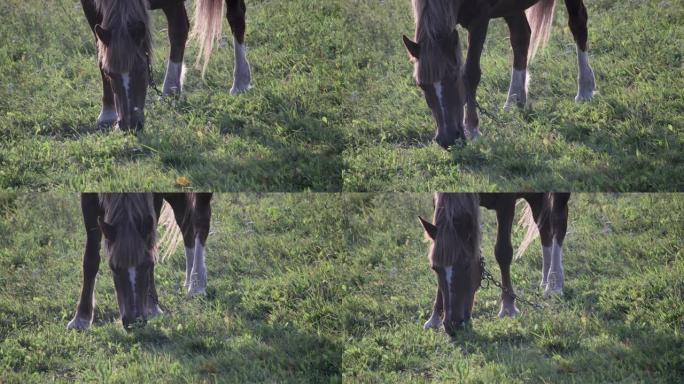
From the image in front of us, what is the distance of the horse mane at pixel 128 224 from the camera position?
14.6ft

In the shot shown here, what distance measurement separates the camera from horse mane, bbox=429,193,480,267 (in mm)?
4480

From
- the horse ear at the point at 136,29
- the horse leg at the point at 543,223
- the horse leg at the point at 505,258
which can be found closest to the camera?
the horse ear at the point at 136,29

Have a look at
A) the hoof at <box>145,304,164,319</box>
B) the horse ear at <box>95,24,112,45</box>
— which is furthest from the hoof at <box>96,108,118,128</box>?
the hoof at <box>145,304,164,319</box>

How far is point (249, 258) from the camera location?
464cm

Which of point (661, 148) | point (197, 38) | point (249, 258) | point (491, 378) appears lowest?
point (491, 378)

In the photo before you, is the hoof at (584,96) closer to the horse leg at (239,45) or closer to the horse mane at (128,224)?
the horse leg at (239,45)

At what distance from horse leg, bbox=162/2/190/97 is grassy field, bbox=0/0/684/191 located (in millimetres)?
46

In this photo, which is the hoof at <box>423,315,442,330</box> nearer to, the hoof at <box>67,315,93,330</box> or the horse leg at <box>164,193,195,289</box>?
the horse leg at <box>164,193,195,289</box>

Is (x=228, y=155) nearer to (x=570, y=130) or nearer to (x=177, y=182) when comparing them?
(x=177, y=182)

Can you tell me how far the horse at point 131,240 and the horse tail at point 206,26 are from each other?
2.13ft

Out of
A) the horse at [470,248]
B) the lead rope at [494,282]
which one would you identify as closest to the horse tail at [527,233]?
the horse at [470,248]

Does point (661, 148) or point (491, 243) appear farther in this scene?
point (491, 243)

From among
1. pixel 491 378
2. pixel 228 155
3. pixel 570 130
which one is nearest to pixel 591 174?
pixel 570 130

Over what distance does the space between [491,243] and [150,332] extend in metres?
1.61
